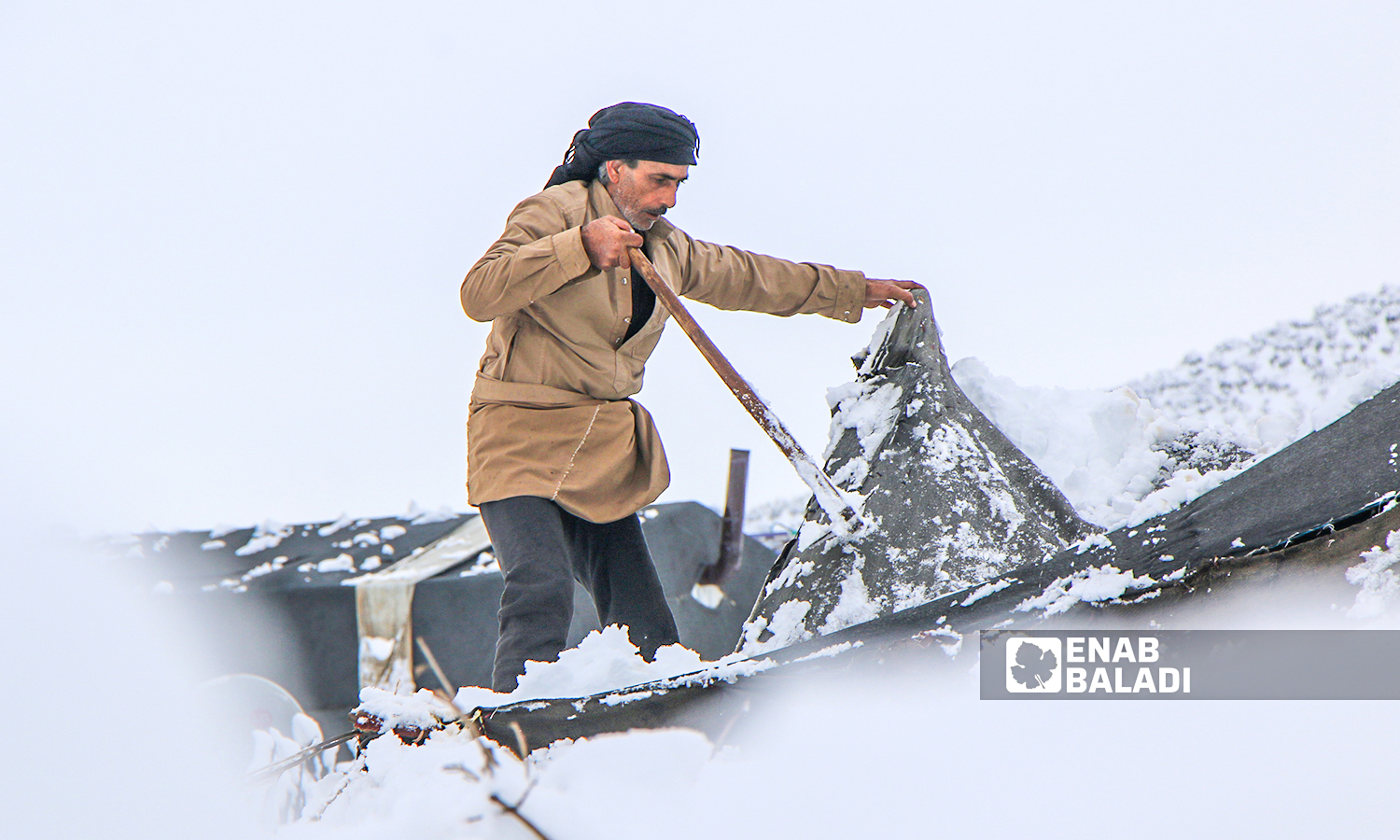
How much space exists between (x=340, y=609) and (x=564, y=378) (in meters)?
2.61

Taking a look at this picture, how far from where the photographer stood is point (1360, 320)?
4.67 m

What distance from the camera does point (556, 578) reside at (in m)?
1.64

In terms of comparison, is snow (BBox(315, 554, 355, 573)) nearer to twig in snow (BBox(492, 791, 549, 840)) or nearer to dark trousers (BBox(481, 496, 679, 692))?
dark trousers (BBox(481, 496, 679, 692))

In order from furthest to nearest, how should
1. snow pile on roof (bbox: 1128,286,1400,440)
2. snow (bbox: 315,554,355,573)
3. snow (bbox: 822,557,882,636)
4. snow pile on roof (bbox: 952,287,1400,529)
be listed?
snow pile on roof (bbox: 1128,286,1400,440) → snow (bbox: 315,554,355,573) → snow (bbox: 822,557,882,636) → snow pile on roof (bbox: 952,287,1400,529)

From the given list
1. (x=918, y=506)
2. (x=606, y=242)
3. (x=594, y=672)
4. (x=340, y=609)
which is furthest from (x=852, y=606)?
(x=340, y=609)

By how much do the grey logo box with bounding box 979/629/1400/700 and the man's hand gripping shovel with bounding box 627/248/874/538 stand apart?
76 cm

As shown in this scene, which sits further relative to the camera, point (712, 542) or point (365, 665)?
point (712, 542)

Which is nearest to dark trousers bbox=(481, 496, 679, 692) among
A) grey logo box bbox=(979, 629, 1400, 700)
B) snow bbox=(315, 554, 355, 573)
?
grey logo box bbox=(979, 629, 1400, 700)

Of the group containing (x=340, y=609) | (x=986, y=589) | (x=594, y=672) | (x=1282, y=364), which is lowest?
(x=594, y=672)

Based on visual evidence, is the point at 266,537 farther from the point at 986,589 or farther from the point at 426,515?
the point at 986,589

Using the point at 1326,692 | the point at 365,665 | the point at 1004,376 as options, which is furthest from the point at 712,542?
the point at 1326,692

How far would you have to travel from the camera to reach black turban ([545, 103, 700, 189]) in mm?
1832

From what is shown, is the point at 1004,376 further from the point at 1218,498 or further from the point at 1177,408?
the point at 1177,408

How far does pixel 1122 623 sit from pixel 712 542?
335 centimetres
